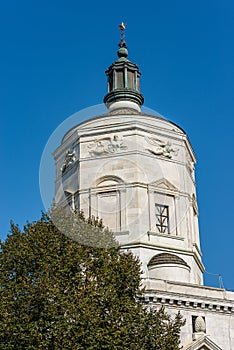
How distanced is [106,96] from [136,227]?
14.6 meters

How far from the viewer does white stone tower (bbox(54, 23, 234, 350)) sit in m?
41.8

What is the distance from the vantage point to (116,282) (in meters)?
32.7

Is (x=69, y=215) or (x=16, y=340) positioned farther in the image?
(x=69, y=215)

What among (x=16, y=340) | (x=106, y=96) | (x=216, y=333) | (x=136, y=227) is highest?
(x=106, y=96)

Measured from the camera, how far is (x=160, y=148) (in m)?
47.0

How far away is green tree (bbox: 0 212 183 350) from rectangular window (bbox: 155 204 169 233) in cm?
1099

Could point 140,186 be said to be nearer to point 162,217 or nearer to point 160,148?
point 162,217

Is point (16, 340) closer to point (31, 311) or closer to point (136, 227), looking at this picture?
point (31, 311)

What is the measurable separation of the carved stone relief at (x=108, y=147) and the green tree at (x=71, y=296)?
12592 mm

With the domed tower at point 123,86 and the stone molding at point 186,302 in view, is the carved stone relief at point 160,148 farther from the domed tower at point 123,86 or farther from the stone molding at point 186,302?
the stone molding at point 186,302

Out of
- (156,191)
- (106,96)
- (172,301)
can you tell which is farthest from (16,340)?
(106,96)

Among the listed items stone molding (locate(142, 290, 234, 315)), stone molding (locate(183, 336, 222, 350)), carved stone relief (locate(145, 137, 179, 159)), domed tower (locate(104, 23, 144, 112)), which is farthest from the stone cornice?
domed tower (locate(104, 23, 144, 112))

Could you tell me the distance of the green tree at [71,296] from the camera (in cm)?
2953

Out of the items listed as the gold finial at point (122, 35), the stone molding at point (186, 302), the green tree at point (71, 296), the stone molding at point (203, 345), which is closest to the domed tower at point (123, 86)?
the gold finial at point (122, 35)
